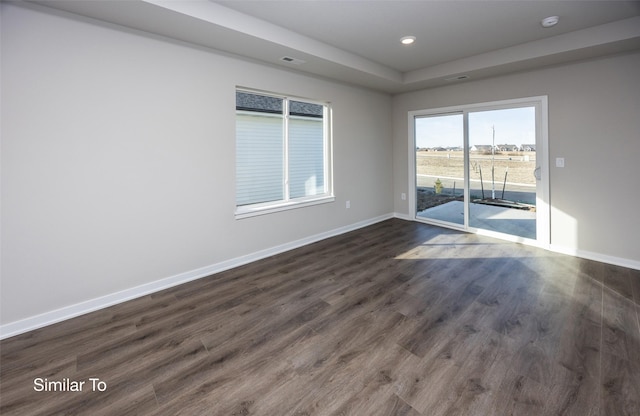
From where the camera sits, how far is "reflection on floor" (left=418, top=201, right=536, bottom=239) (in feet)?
14.5

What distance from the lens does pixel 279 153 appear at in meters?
4.13

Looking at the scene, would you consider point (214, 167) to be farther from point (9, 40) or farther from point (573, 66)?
point (573, 66)

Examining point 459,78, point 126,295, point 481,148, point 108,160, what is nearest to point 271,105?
point 108,160

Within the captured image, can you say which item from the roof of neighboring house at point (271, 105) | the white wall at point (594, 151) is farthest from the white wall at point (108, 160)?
the white wall at point (594, 151)

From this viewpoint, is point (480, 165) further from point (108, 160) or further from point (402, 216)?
point (108, 160)

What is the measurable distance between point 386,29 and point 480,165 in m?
2.64

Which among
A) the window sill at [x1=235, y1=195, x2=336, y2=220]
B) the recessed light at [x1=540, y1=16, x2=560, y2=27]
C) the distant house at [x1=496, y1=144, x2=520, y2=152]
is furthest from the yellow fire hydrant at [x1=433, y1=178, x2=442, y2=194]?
the recessed light at [x1=540, y1=16, x2=560, y2=27]

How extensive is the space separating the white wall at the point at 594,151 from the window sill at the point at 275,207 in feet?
10.0

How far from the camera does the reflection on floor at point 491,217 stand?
→ 4.43 metres

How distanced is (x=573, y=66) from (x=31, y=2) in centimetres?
541

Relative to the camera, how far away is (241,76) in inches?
138

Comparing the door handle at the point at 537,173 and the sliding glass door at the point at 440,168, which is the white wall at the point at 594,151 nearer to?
the door handle at the point at 537,173

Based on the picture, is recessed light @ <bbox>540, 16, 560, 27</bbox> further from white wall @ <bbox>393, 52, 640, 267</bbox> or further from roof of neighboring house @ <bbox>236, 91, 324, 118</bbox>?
roof of neighboring house @ <bbox>236, 91, 324, 118</bbox>

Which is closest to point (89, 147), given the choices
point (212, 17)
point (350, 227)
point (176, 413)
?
point (212, 17)
